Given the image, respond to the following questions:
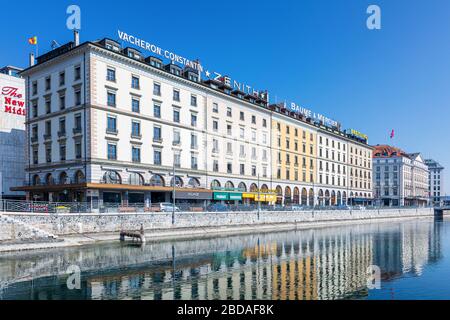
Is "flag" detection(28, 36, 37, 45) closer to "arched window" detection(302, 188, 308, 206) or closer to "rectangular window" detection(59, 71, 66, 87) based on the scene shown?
"rectangular window" detection(59, 71, 66, 87)

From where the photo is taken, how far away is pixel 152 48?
59469mm

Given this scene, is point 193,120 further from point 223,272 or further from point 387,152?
point 387,152

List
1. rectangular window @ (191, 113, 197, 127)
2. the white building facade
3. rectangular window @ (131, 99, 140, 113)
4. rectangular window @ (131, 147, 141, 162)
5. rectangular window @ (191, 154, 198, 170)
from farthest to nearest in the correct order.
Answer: rectangular window @ (191, 113, 197, 127)
rectangular window @ (191, 154, 198, 170)
rectangular window @ (131, 99, 140, 113)
rectangular window @ (131, 147, 141, 162)
the white building facade

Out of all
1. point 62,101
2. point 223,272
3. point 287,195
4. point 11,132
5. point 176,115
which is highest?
point 62,101

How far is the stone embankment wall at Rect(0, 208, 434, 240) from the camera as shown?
1467 inches

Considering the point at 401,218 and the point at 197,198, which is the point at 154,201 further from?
the point at 401,218

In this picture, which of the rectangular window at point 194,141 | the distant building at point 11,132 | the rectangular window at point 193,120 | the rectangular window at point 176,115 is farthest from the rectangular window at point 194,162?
the distant building at point 11,132

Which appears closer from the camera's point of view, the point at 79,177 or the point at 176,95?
the point at 79,177

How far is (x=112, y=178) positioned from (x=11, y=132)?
3330 centimetres

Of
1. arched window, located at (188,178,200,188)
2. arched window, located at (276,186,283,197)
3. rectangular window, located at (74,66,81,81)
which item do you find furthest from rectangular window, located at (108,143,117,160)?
arched window, located at (276,186,283,197)

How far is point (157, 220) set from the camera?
154 ft

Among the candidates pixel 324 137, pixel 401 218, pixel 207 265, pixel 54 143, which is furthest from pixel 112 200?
pixel 401 218

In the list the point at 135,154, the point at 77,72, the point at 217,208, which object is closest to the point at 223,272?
the point at 217,208
